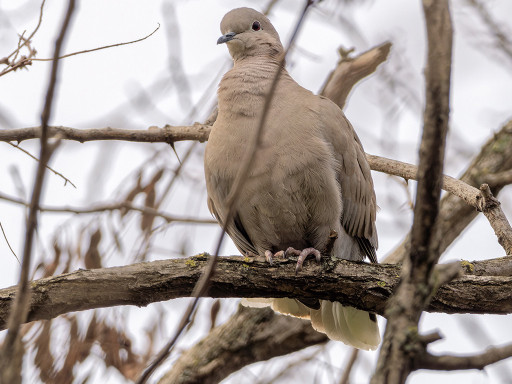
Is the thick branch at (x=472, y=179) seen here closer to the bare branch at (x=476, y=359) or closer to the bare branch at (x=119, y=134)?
the bare branch at (x=119, y=134)

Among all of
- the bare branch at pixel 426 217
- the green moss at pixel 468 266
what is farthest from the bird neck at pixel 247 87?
the bare branch at pixel 426 217

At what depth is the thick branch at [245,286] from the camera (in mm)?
2775

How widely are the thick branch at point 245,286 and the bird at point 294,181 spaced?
39 cm

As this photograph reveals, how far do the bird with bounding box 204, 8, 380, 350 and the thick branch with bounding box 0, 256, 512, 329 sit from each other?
394 millimetres

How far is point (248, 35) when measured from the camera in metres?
4.25

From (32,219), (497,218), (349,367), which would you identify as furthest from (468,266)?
(32,219)

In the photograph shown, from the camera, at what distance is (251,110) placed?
3.62m

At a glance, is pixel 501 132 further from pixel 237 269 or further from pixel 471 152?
pixel 237 269

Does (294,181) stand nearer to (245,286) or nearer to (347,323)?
(245,286)

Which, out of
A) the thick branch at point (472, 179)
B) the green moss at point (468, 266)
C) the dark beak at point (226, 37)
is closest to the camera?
the green moss at point (468, 266)

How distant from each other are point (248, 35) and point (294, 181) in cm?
130

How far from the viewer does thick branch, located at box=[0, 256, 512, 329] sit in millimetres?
2775

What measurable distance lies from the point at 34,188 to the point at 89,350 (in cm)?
246

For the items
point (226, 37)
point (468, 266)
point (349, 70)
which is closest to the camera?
point (468, 266)
